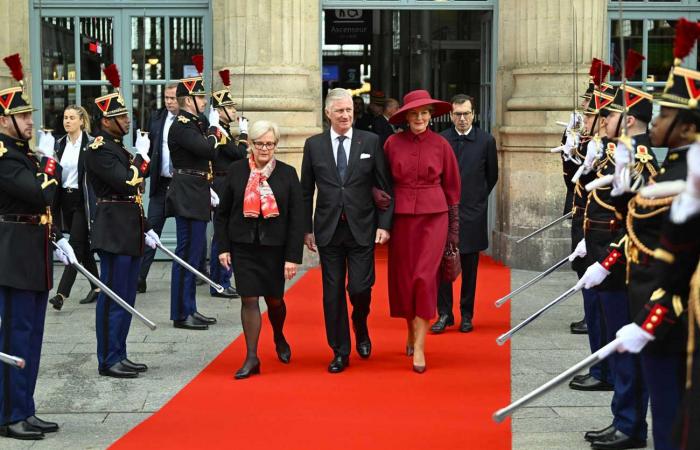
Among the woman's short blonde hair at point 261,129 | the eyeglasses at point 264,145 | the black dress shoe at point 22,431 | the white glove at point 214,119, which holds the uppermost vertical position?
the white glove at point 214,119

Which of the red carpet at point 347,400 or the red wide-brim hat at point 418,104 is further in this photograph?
the red wide-brim hat at point 418,104

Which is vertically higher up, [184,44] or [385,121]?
[184,44]

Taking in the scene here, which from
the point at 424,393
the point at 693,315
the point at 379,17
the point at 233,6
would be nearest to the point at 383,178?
the point at 424,393

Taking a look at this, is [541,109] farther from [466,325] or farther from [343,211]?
[343,211]

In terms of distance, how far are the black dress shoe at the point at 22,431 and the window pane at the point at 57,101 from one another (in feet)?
24.1

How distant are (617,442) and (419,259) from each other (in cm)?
254

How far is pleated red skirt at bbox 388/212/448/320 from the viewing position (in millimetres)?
8633

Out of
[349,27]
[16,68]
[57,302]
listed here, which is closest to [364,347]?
[16,68]

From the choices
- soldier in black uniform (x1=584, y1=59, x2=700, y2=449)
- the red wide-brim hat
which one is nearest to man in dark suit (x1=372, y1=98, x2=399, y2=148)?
the red wide-brim hat

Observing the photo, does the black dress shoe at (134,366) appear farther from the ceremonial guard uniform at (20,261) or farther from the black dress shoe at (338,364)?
the ceremonial guard uniform at (20,261)

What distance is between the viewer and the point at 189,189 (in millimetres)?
10227

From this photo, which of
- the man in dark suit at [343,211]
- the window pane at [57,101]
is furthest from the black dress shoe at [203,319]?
the window pane at [57,101]

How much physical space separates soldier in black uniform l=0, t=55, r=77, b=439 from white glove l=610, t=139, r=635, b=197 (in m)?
3.15

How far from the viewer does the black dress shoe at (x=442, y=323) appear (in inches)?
395
